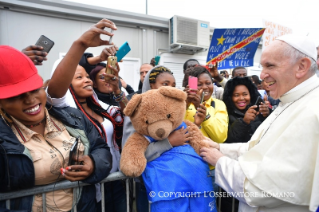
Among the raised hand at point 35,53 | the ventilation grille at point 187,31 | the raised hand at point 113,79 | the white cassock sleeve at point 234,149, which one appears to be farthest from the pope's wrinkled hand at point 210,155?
the ventilation grille at point 187,31

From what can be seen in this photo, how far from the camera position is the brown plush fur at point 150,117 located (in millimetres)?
1436

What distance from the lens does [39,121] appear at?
133 cm

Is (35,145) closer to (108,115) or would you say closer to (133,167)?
(133,167)

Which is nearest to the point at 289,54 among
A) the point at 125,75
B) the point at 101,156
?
the point at 101,156

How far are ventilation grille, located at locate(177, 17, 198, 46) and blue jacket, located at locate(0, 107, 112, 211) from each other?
16.8 feet

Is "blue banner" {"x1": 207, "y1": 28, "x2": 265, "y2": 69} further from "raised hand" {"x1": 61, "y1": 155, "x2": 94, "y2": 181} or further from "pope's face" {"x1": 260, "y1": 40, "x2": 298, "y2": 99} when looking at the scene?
"raised hand" {"x1": 61, "y1": 155, "x2": 94, "y2": 181}

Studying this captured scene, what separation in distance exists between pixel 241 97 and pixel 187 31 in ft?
13.8

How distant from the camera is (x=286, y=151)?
3.85 feet

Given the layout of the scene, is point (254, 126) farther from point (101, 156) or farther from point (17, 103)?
point (17, 103)

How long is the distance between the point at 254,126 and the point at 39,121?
7.24 feet

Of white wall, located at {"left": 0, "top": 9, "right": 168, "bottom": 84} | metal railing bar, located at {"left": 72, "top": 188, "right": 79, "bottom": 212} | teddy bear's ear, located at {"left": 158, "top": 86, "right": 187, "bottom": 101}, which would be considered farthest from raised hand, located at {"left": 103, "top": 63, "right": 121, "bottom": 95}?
white wall, located at {"left": 0, "top": 9, "right": 168, "bottom": 84}

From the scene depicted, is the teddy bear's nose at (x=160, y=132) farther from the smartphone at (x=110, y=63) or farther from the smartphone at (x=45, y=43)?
the smartphone at (x=45, y=43)

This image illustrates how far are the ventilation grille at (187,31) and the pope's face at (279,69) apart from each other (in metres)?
4.82
